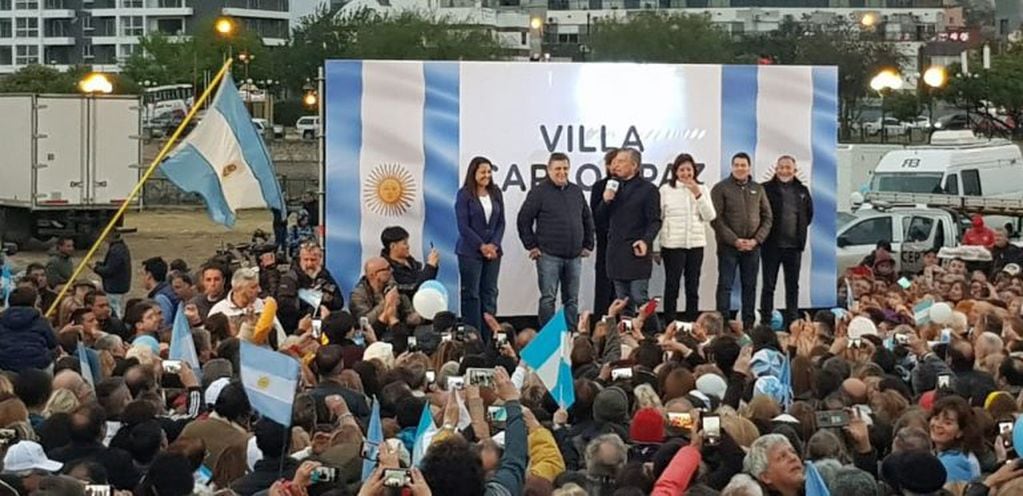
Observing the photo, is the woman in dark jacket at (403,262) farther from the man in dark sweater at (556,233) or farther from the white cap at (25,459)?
the white cap at (25,459)

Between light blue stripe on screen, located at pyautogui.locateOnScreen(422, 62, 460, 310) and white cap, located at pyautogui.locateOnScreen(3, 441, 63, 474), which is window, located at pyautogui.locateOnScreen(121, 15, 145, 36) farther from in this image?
white cap, located at pyautogui.locateOnScreen(3, 441, 63, 474)

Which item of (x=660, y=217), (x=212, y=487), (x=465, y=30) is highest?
(x=465, y=30)

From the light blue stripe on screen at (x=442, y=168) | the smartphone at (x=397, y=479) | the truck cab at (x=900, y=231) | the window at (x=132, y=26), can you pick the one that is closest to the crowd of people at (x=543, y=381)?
the smartphone at (x=397, y=479)

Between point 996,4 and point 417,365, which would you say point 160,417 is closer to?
point 417,365

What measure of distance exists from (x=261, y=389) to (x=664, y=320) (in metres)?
7.74

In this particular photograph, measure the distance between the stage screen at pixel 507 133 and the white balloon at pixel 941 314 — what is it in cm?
311

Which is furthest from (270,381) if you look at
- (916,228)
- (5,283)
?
(916,228)

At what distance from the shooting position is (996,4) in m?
108

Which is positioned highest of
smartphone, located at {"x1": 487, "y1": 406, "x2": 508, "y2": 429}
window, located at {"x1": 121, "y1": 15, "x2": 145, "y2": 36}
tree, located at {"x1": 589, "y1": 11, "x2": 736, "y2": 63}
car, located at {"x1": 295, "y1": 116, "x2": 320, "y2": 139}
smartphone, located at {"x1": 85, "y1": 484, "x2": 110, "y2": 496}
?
window, located at {"x1": 121, "y1": 15, "x2": 145, "y2": 36}

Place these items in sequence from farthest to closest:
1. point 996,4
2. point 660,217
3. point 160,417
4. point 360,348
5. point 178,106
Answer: point 996,4 → point 178,106 → point 660,217 → point 360,348 → point 160,417

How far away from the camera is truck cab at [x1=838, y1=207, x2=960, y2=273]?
2211cm

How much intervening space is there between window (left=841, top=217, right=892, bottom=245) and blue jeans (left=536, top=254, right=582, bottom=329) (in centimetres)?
803

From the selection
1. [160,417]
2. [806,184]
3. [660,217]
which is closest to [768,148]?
[806,184]

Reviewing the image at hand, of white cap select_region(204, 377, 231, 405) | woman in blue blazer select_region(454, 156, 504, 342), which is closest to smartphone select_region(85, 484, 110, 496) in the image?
white cap select_region(204, 377, 231, 405)
